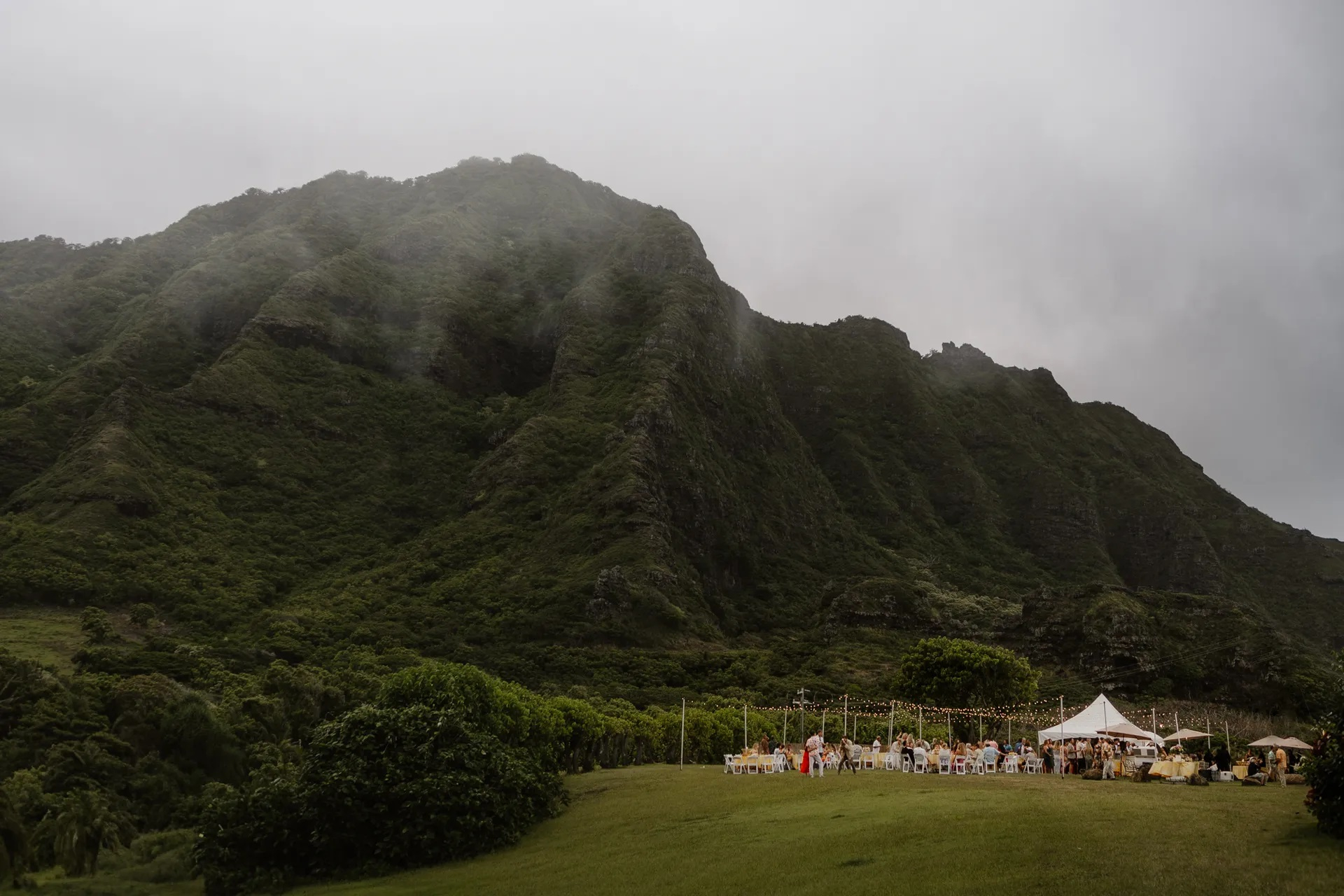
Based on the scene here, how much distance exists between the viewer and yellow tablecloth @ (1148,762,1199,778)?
97.3 feet

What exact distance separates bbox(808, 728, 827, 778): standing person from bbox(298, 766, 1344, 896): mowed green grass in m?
1.51

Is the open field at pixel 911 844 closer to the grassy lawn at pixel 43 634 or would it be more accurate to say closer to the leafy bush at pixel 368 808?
the leafy bush at pixel 368 808

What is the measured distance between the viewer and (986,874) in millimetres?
19625

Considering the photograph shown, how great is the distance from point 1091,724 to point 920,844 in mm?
20160

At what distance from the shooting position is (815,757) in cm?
3550

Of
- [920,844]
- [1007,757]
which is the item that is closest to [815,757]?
[1007,757]

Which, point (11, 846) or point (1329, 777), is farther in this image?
point (11, 846)

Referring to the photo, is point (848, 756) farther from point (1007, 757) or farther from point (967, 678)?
point (967, 678)

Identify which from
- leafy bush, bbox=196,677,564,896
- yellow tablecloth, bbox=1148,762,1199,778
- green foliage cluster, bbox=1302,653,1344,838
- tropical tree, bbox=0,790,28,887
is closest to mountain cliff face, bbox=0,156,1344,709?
leafy bush, bbox=196,677,564,896

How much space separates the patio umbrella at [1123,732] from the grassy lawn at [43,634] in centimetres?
6086

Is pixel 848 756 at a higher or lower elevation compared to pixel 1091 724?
lower

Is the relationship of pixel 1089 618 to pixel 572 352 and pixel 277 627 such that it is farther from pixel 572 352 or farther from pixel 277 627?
pixel 572 352

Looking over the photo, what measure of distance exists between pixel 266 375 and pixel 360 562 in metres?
33.9

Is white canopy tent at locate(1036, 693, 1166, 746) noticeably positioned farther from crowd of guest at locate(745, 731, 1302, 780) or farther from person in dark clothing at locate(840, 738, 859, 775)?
person in dark clothing at locate(840, 738, 859, 775)
